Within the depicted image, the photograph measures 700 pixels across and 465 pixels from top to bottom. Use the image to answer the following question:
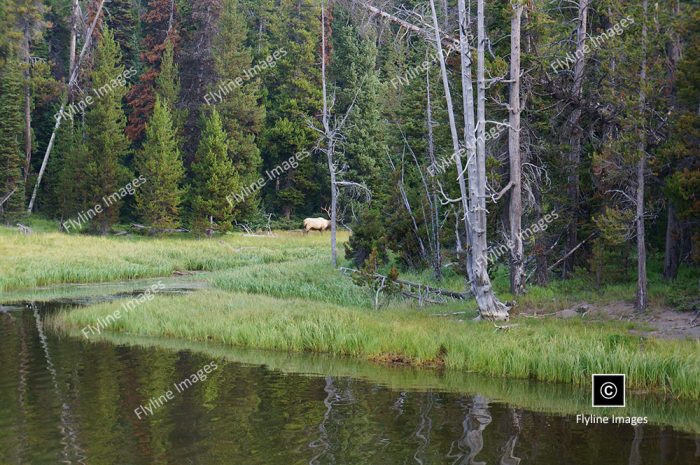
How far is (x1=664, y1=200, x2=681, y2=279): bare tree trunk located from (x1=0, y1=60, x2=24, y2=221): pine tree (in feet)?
129

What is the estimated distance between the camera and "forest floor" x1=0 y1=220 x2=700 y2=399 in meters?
13.1

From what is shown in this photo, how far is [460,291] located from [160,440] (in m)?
13.6

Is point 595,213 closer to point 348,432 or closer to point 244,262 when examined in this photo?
point 348,432

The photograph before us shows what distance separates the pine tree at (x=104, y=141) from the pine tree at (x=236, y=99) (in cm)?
765

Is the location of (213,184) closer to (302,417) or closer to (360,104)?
(360,104)

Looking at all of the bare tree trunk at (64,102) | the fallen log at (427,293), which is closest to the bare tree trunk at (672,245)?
the fallen log at (427,293)

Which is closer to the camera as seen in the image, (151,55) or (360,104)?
(151,55)

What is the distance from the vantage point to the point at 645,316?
1652 centimetres

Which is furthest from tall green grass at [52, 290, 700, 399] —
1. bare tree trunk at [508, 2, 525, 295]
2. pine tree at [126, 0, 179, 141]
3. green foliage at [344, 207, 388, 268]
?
pine tree at [126, 0, 179, 141]

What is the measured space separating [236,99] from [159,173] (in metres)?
10.4

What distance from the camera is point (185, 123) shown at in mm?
52812

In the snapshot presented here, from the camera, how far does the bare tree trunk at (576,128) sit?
2077cm

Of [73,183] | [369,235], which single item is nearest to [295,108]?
[73,183]

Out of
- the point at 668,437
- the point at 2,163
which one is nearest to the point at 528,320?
the point at 668,437
